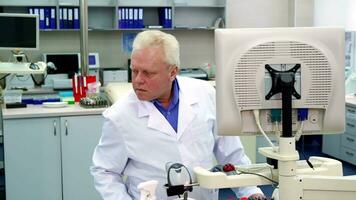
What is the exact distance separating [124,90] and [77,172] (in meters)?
0.75

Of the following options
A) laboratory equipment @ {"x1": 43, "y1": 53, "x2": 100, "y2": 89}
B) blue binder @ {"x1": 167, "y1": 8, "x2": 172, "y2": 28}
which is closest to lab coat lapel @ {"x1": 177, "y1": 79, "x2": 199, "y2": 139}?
laboratory equipment @ {"x1": 43, "y1": 53, "x2": 100, "y2": 89}

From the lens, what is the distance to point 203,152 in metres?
1.76

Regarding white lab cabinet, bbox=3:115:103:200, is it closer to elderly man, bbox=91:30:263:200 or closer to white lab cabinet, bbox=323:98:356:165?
elderly man, bbox=91:30:263:200

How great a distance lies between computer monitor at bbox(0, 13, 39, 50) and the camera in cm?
350

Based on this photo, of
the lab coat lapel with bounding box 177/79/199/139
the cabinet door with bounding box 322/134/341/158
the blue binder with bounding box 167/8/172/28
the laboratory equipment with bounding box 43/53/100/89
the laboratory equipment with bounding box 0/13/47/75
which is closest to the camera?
the lab coat lapel with bounding box 177/79/199/139

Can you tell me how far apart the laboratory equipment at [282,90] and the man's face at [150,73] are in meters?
0.38

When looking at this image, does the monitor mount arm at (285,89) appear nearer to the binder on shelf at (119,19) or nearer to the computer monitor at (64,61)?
the computer monitor at (64,61)

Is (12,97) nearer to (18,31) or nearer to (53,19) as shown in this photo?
(18,31)

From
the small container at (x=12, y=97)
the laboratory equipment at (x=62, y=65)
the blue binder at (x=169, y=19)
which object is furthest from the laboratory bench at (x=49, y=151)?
the blue binder at (x=169, y=19)

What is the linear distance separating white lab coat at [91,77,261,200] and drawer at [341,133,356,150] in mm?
3362

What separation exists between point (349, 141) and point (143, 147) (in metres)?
3.60

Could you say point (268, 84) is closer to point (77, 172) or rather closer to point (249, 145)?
point (77, 172)

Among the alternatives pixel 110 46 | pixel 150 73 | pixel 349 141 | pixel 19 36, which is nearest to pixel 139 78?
pixel 150 73

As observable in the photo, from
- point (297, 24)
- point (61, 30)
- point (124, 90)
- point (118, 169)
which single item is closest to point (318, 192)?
point (118, 169)
